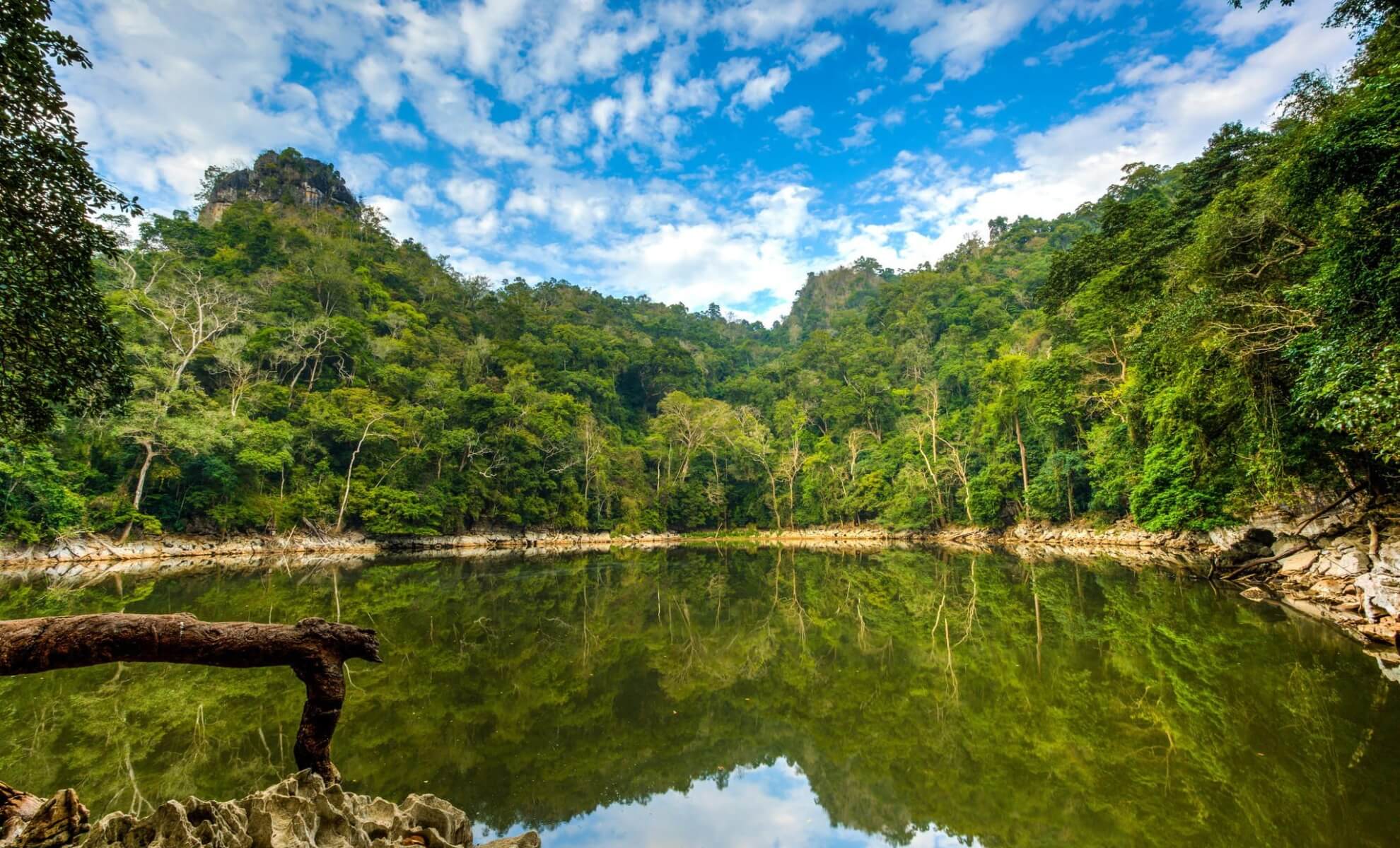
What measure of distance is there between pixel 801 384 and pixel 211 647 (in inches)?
2015

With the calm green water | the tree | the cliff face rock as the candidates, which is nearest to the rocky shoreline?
the calm green water

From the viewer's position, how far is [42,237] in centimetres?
579

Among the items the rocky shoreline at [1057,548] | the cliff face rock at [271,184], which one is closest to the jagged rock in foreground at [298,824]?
the rocky shoreline at [1057,548]

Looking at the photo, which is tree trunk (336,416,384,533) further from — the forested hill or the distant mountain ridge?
the distant mountain ridge

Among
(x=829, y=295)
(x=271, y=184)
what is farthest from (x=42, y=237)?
(x=829, y=295)

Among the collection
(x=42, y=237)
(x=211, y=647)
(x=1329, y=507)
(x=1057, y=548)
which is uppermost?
(x=42, y=237)

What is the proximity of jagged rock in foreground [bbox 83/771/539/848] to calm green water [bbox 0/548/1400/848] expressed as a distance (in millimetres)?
833

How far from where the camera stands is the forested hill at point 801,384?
9.52 meters

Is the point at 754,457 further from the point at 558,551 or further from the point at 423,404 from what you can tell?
the point at 423,404

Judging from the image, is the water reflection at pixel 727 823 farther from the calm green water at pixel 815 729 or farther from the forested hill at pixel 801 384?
the forested hill at pixel 801 384

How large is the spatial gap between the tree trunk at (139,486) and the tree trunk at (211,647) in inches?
1058

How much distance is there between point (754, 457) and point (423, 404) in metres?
23.0

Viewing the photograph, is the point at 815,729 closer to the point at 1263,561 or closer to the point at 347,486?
the point at 1263,561

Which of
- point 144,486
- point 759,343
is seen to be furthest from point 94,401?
point 759,343
